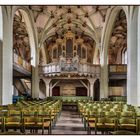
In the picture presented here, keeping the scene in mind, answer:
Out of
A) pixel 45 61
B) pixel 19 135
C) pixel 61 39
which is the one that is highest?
pixel 61 39

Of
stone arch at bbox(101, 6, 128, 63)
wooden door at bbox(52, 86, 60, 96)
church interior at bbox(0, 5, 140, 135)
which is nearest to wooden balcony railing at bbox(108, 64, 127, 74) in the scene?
church interior at bbox(0, 5, 140, 135)

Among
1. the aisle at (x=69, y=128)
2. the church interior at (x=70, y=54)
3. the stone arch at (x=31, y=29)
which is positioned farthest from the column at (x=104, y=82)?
the aisle at (x=69, y=128)

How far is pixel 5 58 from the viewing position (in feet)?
55.7

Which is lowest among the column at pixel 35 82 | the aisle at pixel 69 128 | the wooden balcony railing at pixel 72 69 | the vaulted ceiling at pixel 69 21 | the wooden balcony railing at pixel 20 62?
the aisle at pixel 69 128

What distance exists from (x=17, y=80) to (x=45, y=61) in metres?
6.05

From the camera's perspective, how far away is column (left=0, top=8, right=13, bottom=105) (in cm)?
1644

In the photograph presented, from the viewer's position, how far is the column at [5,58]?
53.9 ft

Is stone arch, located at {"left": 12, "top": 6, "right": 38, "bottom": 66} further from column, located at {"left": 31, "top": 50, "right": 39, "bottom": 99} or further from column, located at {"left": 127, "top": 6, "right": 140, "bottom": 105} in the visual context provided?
column, located at {"left": 127, "top": 6, "right": 140, "bottom": 105}

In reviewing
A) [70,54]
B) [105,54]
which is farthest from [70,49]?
[105,54]

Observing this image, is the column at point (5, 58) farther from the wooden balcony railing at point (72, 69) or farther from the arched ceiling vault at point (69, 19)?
the wooden balcony railing at point (72, 69)

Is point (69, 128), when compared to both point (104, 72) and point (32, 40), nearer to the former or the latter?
point (104, 72)

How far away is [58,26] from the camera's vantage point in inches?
1248
